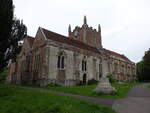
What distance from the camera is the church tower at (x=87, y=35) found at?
50.0 metres

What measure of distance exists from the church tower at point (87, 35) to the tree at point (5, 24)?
36.6 m

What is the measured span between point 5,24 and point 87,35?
39320mm

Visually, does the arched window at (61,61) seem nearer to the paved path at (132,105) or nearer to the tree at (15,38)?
the tree at (15,38)

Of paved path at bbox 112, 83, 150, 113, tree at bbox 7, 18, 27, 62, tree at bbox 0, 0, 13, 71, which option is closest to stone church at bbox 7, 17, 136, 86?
tree at bbox 7, 18, 27, 62

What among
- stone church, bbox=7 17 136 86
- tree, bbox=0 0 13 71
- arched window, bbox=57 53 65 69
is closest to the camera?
tree, bbox=0 0 13 71

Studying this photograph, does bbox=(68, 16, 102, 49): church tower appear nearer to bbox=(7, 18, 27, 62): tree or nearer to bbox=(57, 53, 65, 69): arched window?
bbox=(57, 53, 65, 69): arched window

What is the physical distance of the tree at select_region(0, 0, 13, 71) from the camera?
12781 mm

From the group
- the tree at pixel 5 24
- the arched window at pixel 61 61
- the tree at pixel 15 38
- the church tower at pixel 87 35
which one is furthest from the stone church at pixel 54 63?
the tree at pixel 5 24

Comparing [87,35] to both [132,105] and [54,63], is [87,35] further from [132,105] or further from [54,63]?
[132,105]

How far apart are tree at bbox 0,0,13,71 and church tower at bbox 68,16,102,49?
3661 centimetres

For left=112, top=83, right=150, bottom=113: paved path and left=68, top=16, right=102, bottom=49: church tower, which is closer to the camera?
left=112, top=83, right=150, bottom=113: paved path

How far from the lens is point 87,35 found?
50625 mm

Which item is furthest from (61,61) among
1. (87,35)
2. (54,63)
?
(87,35)

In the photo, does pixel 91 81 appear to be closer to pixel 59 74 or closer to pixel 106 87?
pixel 59 74
